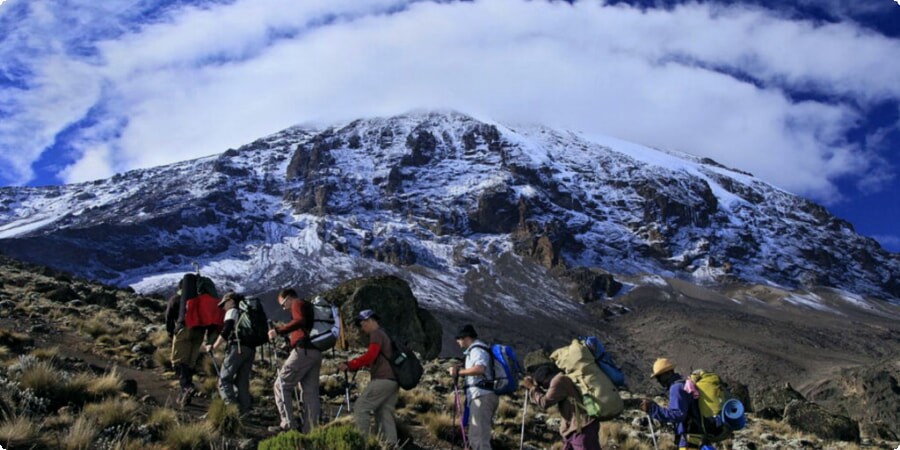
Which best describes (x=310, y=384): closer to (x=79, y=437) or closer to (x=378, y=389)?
(x=378, y=389)

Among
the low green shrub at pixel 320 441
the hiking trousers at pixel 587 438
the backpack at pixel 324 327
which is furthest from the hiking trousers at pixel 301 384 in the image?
the hiking trousers at pixel 587 438

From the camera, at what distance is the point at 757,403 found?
1009 inches

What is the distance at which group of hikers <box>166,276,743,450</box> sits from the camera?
8.45 meters

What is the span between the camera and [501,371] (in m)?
9.16

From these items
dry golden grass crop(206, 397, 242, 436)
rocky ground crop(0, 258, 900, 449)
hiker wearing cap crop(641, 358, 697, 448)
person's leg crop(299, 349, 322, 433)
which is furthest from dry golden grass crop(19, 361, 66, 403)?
hiker wearing cap crop(641, 358, 697, 448)

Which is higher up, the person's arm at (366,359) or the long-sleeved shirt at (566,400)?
the person's arm at (366,359)

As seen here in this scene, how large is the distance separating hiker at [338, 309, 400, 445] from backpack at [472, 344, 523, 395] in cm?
115

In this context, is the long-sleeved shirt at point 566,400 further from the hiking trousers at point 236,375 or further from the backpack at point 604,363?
the hiking trousers at point 236,375

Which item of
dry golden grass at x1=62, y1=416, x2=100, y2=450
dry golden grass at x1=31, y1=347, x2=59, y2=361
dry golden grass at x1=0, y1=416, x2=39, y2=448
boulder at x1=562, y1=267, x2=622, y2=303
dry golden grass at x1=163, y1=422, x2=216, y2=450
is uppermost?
dry golden grass at x1=0, y1=416, x2=39, y2=448

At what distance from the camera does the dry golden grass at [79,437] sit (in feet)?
23.1

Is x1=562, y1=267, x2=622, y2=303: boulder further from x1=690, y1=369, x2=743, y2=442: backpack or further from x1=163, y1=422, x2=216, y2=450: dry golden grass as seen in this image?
x1=163, y1=422, x2=216, y2=450: dry golden grass

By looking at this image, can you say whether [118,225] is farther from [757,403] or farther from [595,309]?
[757,403]

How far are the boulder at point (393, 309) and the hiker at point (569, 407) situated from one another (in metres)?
19.7

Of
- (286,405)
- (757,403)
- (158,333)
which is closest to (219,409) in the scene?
(286,405)
